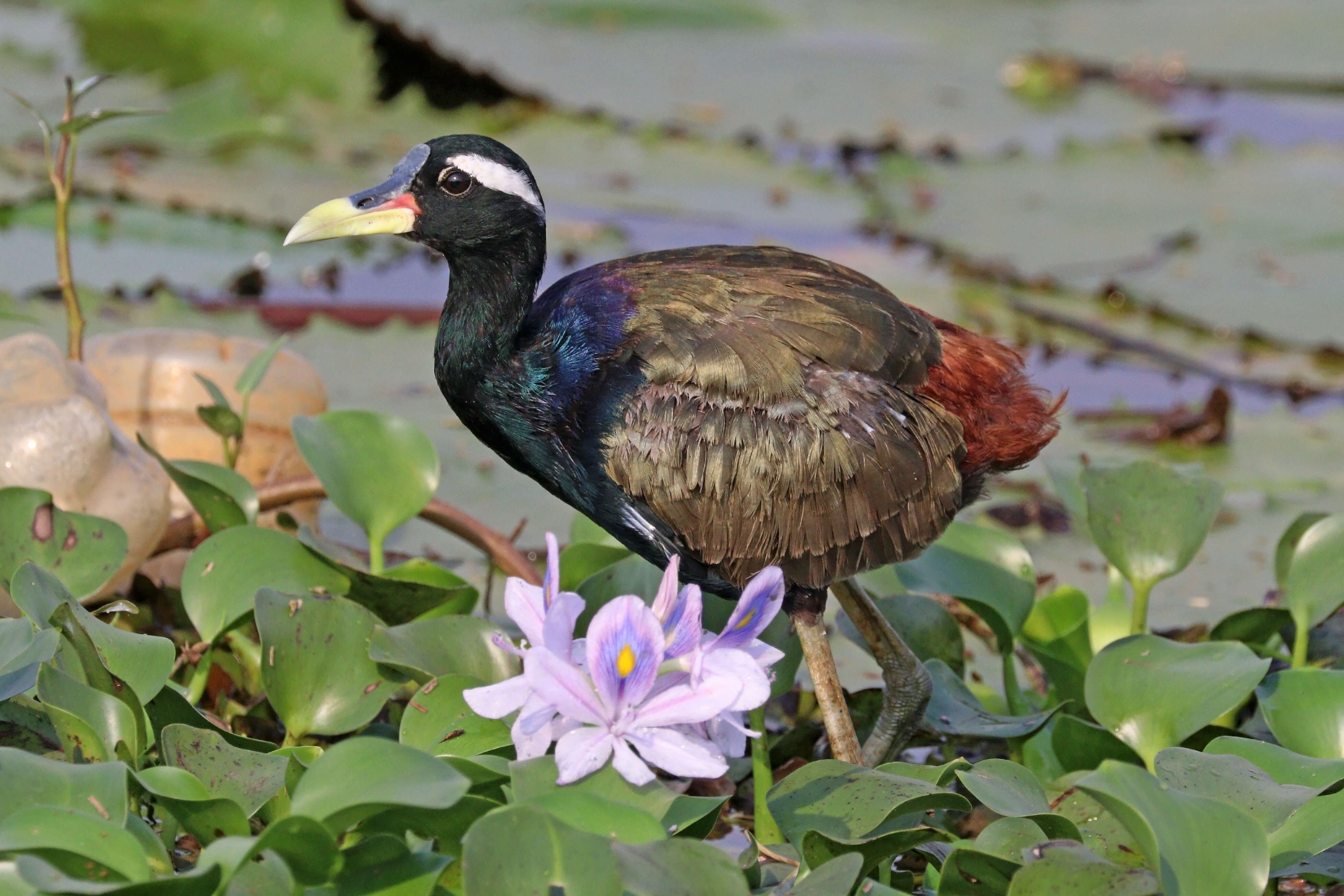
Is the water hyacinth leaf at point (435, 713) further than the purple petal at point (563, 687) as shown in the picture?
Yes

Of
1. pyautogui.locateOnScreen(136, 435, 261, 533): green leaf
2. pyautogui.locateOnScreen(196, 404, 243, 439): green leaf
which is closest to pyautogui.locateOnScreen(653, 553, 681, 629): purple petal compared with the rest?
pyautogui.locateOnScreen(136, 435, 261, 533): green leaf

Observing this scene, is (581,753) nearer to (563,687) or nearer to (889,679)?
(563,687)

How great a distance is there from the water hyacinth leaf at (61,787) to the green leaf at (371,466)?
36.1 inches

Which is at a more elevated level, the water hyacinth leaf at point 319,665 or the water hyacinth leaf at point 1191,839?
the water hyacinth leaf at point 1191,839

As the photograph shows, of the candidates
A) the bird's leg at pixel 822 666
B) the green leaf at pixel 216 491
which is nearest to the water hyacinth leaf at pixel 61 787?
the green leaf at pixel 216 491

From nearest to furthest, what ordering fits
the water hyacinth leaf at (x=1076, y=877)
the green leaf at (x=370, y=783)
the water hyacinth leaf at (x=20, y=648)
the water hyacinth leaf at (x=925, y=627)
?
1. the green leaf at (x=370, y=783)
2. the water hyacinth leaf at (x=1076, y=877)
3. the water hyacinth leaf at (x=20, y=648)
4. the water hyacinth leaf at (x=925, y=627)

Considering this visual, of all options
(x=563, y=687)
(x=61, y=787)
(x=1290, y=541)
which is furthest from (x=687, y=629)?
(x=1290, y=541)

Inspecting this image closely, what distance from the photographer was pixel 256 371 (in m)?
2.71

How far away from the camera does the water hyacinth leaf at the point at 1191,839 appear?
169 centimetres

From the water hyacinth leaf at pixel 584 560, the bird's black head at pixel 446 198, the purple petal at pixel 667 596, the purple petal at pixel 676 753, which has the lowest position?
the water hyacinth leaf at pixel 584 560

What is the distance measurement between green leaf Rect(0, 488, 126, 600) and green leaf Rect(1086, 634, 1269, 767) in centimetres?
151

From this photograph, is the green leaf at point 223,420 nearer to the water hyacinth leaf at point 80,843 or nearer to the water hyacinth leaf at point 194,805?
Answer: the water hyacinth leaf at point 194,805

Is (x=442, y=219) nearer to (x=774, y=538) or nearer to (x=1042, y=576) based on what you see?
(x=774, y=538)

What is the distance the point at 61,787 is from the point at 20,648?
269 millimetres
